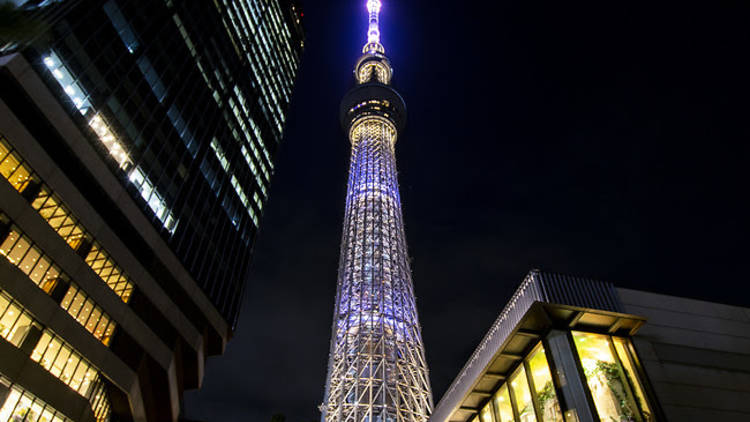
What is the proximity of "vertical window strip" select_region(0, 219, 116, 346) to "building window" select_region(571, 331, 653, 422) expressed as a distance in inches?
1032

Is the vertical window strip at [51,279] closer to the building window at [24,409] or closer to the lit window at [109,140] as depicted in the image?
the building window at [24,409]

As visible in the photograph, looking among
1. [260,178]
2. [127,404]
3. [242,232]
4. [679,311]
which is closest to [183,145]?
[242,232]

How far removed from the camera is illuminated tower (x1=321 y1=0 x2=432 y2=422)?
47000mm

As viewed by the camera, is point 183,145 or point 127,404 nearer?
point 127,404

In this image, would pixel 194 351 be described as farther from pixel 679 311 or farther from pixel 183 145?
pixel 679 311

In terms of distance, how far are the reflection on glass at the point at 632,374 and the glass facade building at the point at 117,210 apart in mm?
20798

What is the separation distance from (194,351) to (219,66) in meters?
29.3

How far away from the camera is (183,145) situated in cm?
4069

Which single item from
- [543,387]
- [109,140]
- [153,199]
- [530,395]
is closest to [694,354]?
[543,387]

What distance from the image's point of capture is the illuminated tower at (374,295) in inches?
1850

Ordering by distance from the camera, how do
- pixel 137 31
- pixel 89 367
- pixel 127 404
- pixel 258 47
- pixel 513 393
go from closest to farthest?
1. pixel 513 393
2. pixel 89 367
3. pixel 127 404
4. pixel 137 31
5. pixel 258 47

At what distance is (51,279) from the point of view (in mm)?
26234

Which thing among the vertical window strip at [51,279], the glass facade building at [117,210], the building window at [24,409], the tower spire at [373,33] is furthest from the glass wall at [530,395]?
the tower spire at [373,33]

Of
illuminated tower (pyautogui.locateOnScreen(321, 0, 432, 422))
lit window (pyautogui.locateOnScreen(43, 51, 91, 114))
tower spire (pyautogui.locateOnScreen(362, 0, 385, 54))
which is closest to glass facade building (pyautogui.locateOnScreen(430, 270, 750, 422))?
lit window (pyautogui.locateOnScreen(43, 51, 91, 114))
